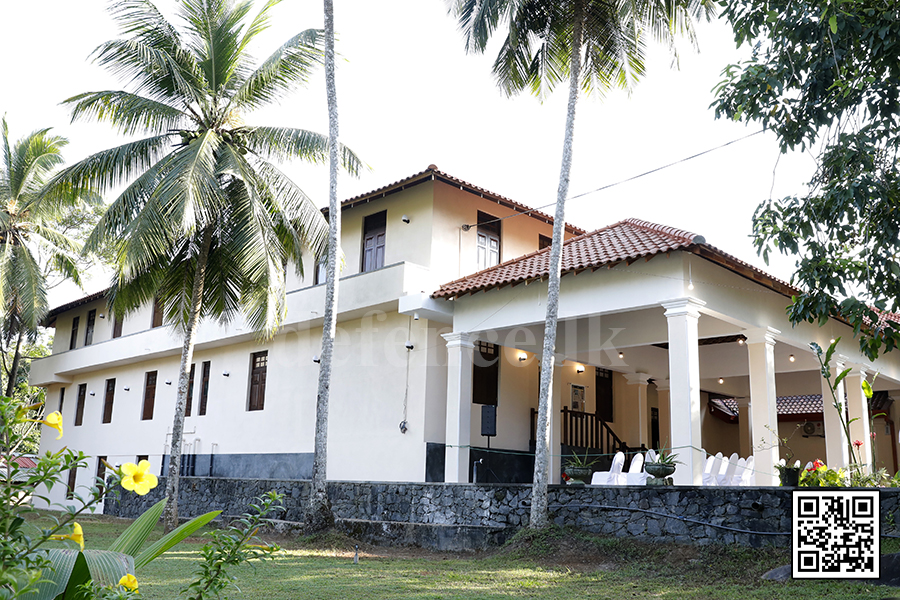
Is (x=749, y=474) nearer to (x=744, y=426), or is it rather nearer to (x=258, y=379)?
(x=744, y=426)

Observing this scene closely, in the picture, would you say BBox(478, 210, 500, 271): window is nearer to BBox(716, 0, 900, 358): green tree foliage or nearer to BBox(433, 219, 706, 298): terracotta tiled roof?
BBox(433, 219, 706, 298): terracotta tiled roof

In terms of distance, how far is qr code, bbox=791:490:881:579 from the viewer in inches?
268

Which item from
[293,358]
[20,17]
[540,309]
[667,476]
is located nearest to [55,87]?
[20,17]

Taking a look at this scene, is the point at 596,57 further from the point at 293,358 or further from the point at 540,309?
the point at 293,358

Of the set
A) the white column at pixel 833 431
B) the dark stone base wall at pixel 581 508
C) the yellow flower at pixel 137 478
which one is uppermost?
the white column at pixel 833 431

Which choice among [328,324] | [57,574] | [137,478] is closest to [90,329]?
[328,324]

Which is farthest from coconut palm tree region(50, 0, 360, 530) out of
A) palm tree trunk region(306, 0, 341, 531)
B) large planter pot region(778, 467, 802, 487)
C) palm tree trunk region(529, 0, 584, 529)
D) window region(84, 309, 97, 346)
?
window region(84, 309, 97, 346)

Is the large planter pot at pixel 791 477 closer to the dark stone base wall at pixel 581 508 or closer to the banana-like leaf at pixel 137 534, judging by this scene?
the dark stone base wall at pixel 581 508

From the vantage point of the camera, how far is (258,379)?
1997 cm

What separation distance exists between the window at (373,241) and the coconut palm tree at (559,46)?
5.03 meters

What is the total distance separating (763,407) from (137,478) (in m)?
12.4

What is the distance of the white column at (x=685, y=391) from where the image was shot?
1099 centimetres

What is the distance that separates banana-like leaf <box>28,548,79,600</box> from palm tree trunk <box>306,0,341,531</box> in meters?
10.1

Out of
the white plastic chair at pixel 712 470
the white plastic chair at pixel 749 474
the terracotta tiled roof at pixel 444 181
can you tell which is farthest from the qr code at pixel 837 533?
the terracotta tiled roof at pixel 444 181
